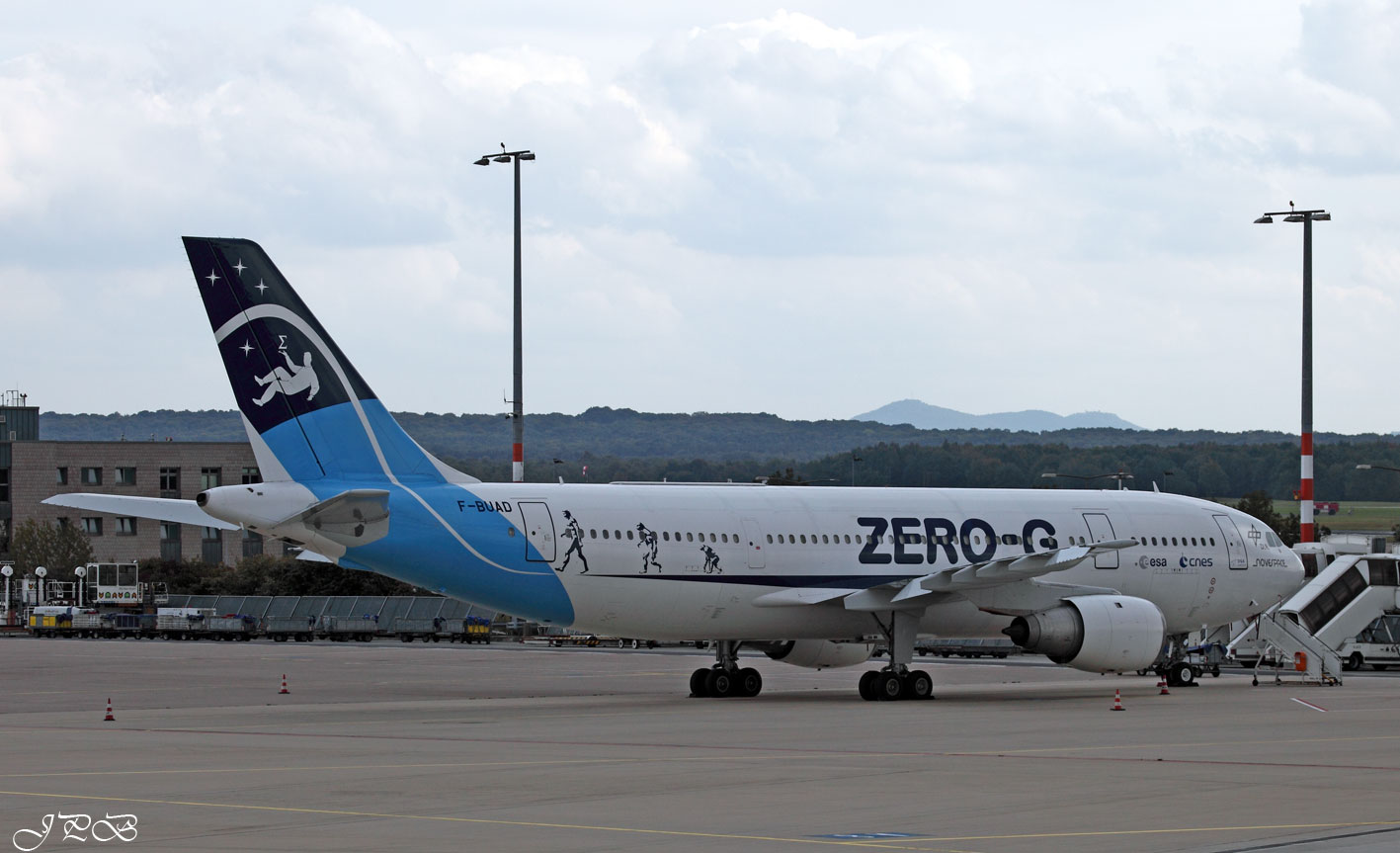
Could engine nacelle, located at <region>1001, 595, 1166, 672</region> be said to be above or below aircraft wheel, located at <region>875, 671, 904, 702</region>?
above

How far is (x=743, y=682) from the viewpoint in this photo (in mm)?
34062

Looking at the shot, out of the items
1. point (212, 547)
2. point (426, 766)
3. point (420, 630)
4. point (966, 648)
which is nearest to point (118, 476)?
point (212, 547)

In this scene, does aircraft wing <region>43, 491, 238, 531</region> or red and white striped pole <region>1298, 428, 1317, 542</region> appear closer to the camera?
aircraft wing <region>43, 491, 238, 531</region>

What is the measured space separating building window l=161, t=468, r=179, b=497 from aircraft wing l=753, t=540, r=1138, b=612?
283 ft

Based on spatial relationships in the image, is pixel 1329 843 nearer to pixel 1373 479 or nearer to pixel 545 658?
pixel 545 658

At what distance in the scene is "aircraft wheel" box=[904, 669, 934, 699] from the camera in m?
32.2

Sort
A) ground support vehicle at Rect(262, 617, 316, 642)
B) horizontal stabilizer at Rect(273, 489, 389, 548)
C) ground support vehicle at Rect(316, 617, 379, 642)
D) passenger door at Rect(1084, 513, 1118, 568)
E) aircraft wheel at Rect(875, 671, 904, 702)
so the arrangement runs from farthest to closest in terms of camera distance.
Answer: ground support vehicle at Rect(262, 617, 316, 642) < ground support vehicle at Rect(316, 617, 379, 642) < passenger door at Rect(1084, 513, 1118, 568) < aircraft wheel at Rect(875, 671, 904, 702) < horizontal stabilizer at Rect(273, 489, 389, 548)

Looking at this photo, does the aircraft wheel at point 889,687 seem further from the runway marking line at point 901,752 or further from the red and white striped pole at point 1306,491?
the red and white striped pole at point 1306,491

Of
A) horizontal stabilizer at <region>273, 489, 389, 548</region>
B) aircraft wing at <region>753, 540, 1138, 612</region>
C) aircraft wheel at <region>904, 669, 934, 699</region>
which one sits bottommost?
aircraft wheel at <region>904, 669, 934, 699</region>

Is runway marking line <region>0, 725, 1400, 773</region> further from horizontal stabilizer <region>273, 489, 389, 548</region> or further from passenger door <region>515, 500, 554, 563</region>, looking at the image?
passenger door <region>515, 500, 554, 563</region>

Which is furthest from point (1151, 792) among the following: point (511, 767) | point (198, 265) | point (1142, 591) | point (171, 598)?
point (171, 598)

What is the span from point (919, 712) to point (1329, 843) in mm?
15689

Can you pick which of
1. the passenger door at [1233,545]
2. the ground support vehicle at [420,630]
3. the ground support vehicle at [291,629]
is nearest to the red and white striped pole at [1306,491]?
the passenger door at [1233,545]

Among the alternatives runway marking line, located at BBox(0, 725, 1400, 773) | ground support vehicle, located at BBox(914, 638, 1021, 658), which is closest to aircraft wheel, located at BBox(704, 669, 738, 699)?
runway marking line, located at BBox(0, 725, 1400, 773)
